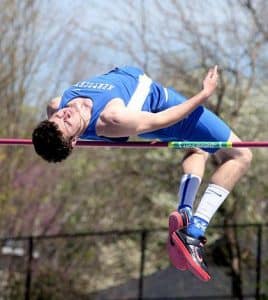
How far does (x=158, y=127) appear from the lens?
573 cm

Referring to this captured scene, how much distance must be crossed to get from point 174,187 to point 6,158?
9.09ft

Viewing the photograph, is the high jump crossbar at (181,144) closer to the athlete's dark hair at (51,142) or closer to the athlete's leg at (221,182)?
the athlete's leg at (221,182)

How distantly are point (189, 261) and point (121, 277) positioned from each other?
10013 millimetres

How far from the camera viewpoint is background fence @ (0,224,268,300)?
13.9 m

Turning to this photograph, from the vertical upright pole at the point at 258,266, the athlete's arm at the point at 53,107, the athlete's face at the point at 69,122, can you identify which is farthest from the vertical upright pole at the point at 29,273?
the athlete's face at the point at 69,122

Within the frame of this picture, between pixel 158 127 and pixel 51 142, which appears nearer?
pixel 51 142

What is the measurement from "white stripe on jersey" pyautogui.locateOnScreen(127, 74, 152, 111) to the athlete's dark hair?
1.64 feet

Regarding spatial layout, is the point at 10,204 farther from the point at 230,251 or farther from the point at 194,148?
the point at 194,148

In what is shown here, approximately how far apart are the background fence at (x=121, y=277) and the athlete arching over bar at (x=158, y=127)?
700 cm

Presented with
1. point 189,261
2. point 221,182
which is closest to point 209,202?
point 221,182

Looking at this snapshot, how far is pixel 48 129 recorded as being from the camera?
5.59 metres

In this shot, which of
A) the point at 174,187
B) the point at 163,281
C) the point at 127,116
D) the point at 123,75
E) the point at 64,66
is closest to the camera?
the point at 127,116

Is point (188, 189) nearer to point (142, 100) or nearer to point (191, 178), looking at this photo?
point (191, 178)

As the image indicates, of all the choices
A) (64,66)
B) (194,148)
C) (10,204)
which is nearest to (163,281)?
(10,204)
